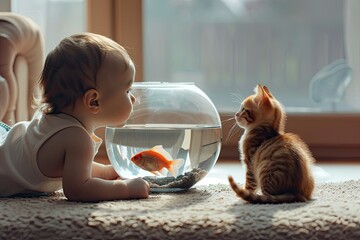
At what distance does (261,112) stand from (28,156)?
0.47 metres

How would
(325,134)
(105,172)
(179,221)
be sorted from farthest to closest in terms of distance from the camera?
(325,134) < (105,172) < (179,221)

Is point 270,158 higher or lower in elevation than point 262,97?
lower

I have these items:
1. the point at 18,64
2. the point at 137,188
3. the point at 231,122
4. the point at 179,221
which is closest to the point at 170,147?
the point at 137,188

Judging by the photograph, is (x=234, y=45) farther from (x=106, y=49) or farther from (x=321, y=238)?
(x=321, y=238)

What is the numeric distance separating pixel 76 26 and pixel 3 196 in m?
1.10

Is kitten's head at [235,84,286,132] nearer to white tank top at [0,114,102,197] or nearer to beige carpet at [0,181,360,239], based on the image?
beige carpet at [0,181,360,239]

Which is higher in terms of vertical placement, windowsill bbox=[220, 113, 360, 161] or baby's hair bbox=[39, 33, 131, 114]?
baby's hair bbox=[39, 33, 131, 114]

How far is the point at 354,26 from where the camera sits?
2348 millimetres

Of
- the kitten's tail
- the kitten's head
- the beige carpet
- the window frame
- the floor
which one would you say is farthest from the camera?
the window frame

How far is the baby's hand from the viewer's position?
1.37 meters

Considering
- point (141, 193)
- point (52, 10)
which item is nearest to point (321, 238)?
point (141, 193)

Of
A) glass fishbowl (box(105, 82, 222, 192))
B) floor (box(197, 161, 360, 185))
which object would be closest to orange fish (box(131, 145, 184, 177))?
glass fishbowl (box(105, 82, 222, 192))

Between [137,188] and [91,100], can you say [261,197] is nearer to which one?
[137,188]

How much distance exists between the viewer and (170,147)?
149 centimetres
